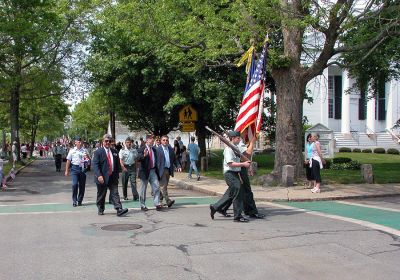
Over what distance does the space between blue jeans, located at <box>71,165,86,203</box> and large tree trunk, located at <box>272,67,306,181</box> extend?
22.5ft

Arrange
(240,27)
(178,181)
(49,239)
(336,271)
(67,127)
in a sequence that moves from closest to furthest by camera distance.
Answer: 1. (336,271)
2. (49,239)
3. (240,27)
4. (178,181)
5. (67,127)

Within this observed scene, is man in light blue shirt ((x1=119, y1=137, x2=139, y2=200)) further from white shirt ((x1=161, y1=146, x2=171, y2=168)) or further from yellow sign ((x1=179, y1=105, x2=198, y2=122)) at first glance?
yellow sign ((x1=179, y1=105, x2=198, y2=122))

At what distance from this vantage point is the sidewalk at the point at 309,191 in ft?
47.5

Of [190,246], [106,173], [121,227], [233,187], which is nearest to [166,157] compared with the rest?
[106,173]

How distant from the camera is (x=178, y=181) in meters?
20.2

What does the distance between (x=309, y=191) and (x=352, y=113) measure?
138 ft

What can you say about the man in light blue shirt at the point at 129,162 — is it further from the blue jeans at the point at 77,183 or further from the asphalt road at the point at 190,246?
the asphalt road at the point at 190,246

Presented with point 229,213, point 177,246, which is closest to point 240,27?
point 229,213

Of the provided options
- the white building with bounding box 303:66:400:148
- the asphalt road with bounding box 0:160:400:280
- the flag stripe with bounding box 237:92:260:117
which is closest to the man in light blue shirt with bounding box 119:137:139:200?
the asphalt road with bounding box 0:160:400:280

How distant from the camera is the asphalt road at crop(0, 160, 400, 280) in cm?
651

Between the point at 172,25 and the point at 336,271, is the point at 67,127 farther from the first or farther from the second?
the point at 336,271

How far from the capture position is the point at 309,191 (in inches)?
619

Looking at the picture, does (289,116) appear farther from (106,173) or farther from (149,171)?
(106,173)

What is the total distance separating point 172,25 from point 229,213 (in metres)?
8.06
